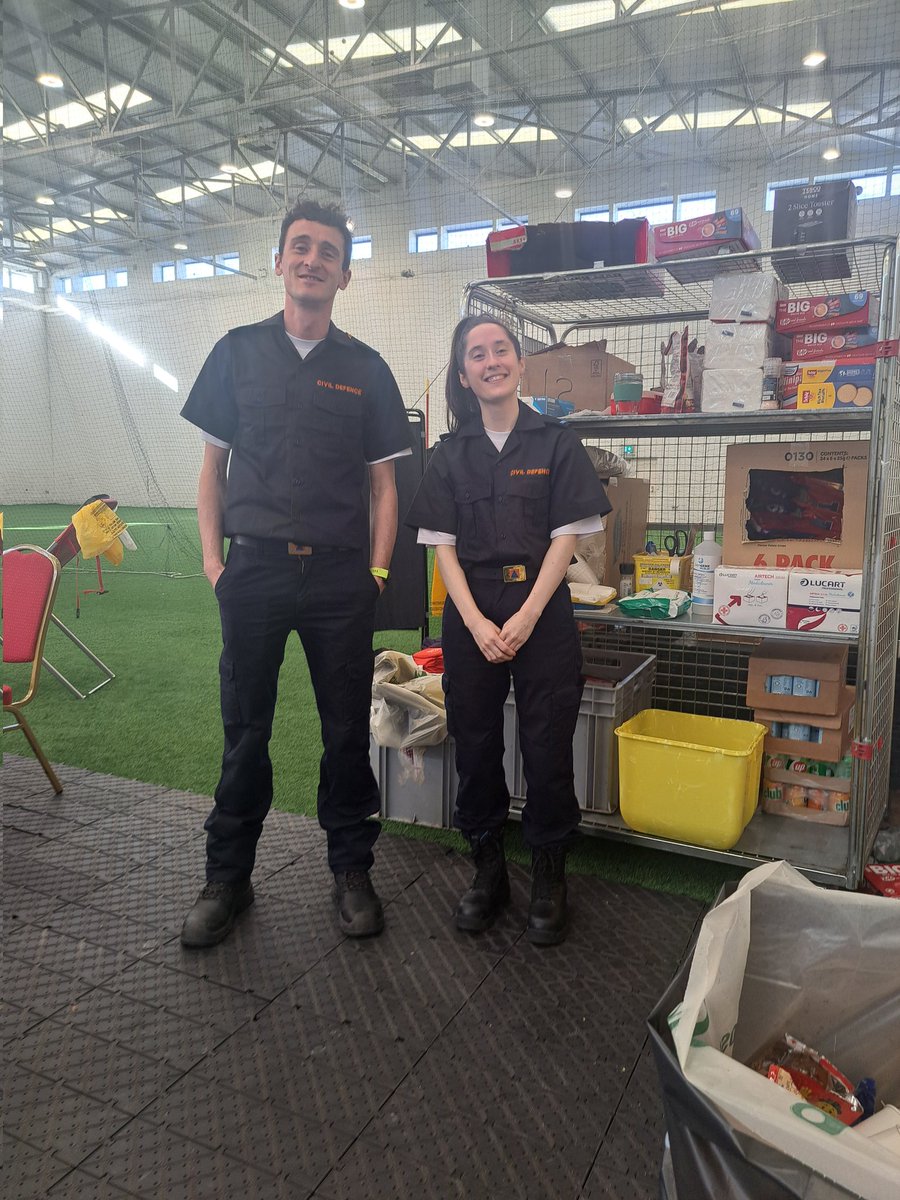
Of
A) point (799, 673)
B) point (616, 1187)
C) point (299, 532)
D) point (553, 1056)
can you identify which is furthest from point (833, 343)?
point (616, 1187)

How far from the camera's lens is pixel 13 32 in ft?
24.5

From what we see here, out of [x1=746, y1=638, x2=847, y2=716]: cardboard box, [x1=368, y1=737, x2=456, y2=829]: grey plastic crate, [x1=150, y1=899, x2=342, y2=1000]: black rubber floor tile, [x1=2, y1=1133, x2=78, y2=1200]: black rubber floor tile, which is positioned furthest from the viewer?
[x1=368, y1=737, x2=456, y2=829]: grey plastic crate

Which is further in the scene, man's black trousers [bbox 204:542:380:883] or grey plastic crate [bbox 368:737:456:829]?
grey plastic crate [bbox 368:737:456:829]

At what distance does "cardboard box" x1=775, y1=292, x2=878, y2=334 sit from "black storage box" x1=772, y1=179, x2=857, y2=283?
0.13 meters

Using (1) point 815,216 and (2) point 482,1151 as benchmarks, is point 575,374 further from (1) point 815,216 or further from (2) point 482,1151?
(2) point 482,1151

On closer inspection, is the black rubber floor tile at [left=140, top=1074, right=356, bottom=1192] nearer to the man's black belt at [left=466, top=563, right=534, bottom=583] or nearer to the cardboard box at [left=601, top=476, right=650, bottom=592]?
the man's black belt at [left=466, top=563, right=534, bottom=583]

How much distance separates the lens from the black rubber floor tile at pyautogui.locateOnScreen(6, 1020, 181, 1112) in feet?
4.79

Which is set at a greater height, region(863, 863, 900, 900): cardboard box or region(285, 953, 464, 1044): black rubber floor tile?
region(863, 863, 900, 900): cardboard box

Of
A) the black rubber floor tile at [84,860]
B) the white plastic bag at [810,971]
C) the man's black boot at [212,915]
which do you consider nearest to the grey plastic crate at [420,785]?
the man's black boot at [212,915]

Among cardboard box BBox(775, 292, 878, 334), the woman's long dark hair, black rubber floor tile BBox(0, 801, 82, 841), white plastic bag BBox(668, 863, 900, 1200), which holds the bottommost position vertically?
black rubber floor tile BBox(0, 801, 82, 841)

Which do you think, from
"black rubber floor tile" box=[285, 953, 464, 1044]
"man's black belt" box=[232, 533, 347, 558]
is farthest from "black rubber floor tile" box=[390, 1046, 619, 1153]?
"man's black belt" box=[232, 533, 347, 558]

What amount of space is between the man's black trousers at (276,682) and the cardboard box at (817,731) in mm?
1226

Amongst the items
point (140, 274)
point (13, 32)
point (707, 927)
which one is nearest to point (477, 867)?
point (707, 927)

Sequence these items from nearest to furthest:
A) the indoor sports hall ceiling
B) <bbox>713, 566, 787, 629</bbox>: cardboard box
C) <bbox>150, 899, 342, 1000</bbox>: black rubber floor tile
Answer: <bbox>150, 899, 342, 1000</bbox>: black rubber floor tile < <bbox>713, 566, 787, 629</bbox>: cardboard box < the indoor sports hall ceiling
